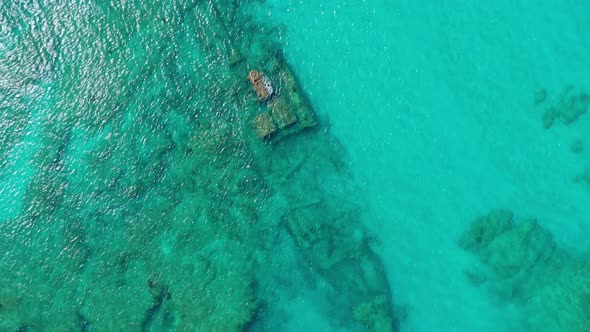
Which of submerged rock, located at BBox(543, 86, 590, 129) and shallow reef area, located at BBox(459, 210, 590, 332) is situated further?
submerged rock, located at BBox(543, 86, 590, 129)

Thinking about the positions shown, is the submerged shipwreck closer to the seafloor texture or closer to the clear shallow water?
the seafloor texture

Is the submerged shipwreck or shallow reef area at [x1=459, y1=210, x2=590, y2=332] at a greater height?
the submerged shipwreck

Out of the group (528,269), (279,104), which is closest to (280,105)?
(279,104)

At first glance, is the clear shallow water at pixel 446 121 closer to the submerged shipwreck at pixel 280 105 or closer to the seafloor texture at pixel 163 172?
the submerged shipwreck at pixel 280 105

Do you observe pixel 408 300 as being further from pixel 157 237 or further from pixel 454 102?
pixel 157 237

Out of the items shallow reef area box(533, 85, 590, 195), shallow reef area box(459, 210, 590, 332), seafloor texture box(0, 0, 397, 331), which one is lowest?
shallow reef area box(459, 210, 590, 332)

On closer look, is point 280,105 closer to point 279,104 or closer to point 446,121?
point 279,104

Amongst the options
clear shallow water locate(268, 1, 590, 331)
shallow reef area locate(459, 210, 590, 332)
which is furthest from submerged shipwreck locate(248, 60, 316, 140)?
shallow reef area locate(459, 210, 590, 332)

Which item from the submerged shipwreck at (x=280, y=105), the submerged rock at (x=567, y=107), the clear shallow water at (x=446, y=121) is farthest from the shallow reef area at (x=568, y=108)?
the submerged shipwreck at (x=280, y=105)
